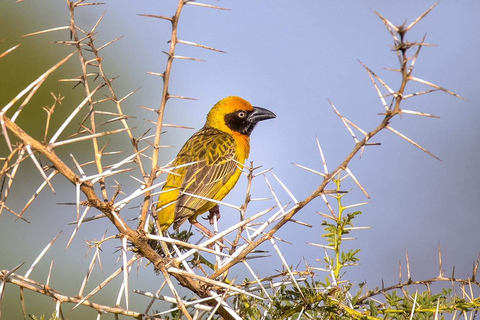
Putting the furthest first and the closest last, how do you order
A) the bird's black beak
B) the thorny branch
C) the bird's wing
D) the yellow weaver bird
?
the bird's black beak < the bird's wing < the yellow weaver bird < the thorny branch

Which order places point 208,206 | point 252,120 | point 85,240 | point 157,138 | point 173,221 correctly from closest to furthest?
point 157,138, point 85,240, point 173,221, point 208,206, point 252,120

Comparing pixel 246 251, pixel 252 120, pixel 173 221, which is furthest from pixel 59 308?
pixel 252 120

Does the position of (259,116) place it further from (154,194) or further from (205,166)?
(154,194)

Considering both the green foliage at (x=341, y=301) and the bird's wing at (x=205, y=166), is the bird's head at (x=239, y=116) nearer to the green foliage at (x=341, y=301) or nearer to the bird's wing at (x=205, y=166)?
the bird's wing at (x=205, y=166)

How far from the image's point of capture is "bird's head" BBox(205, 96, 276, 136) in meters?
6.20

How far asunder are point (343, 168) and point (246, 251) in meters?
0.50

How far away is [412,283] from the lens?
2.33 meters

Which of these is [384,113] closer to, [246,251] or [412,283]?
[246,251]

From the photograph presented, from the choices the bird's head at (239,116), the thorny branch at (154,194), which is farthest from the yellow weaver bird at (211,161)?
the thorny branch at (154,194)

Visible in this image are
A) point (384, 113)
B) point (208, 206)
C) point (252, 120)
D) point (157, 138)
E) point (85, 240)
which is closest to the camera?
point (384, 113)

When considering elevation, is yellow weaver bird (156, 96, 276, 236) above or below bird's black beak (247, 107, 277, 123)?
below

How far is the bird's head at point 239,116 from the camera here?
6.20m

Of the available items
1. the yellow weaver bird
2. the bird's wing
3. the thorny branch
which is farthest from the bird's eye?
the thorny branch

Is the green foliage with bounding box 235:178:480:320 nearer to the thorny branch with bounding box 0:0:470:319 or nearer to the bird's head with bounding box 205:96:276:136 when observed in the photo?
the thorny branch with bounding box 0:0:470:319
